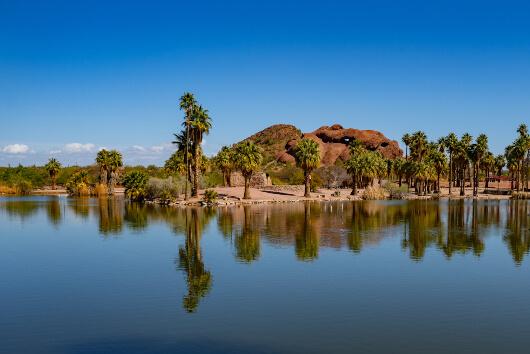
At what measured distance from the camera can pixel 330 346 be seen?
55.0ft

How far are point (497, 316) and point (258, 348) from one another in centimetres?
977

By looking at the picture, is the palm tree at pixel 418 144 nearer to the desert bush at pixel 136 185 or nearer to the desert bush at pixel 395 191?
the desert bush at pixel 395 191

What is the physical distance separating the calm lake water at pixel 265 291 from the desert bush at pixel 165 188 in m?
39.5

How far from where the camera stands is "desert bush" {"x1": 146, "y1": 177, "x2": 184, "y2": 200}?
283ft

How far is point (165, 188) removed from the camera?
87312 mm

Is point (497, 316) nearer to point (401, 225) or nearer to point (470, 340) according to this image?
point (470, 340)

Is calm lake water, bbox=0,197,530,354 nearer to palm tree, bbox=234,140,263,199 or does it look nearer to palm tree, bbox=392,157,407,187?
palm tree, bbox=234,140,263,199

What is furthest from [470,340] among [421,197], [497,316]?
[421,197]

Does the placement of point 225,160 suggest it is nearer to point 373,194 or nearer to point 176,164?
point 176,164

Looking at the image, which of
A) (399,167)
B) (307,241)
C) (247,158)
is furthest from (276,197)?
(307,241)

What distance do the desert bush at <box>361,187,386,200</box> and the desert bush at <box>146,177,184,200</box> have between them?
114 ft

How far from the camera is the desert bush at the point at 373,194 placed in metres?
101

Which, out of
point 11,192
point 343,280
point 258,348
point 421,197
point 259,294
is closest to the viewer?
point 258,348

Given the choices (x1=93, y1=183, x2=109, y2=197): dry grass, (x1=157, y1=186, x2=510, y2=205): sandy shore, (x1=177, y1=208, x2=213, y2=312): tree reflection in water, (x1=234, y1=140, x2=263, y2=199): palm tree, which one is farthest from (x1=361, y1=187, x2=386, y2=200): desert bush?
(x1=177, y1=208, x2=213, y2=312): tree reflection in water
